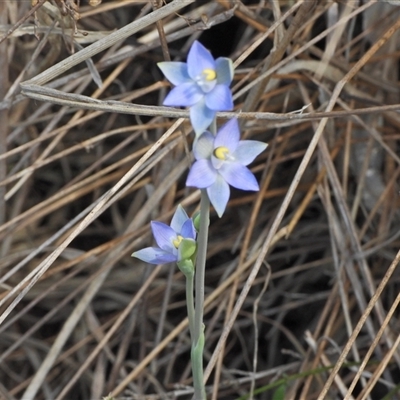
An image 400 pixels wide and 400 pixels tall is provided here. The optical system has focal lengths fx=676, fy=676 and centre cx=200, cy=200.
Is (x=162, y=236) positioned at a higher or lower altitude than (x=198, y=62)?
lower

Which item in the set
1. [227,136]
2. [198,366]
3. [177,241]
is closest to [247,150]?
[227,136]

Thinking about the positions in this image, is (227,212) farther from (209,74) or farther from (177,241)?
(209,74)

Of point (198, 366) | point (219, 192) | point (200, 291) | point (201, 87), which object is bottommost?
point (198, 366)

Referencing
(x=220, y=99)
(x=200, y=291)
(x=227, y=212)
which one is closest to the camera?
(x=220, y=99)

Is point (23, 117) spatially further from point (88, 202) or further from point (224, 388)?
point (224, 388)

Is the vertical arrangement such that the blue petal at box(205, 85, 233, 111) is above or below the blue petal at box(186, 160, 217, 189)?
above

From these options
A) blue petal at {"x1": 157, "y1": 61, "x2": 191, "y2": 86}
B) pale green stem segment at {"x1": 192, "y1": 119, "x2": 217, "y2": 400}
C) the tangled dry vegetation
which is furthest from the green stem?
the tangled dry vegetation

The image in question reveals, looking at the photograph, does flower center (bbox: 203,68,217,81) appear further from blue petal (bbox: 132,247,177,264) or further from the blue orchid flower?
blue petal (bbox: 132,247,177,264)
